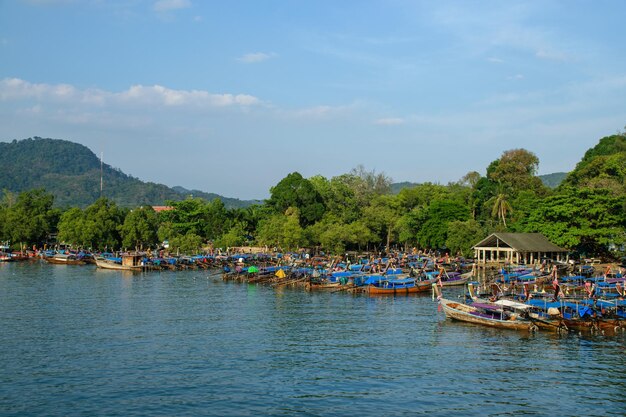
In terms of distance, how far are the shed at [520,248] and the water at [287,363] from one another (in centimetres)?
3000

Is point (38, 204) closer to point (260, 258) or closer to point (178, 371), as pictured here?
point (260, 258)

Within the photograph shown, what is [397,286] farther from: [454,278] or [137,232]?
[137,232]

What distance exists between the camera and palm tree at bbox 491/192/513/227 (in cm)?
8578

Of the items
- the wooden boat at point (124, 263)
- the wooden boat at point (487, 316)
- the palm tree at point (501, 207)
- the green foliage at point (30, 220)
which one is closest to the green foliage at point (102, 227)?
the green foliage at point (30, 220)

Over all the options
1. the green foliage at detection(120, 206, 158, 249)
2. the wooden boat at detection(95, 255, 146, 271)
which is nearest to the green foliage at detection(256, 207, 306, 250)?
the wooden boat at detection(95, 255, 146, 271)

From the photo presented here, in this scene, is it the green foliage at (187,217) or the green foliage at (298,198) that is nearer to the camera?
the green foliage at (298,198)

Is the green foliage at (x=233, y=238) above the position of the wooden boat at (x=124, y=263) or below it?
above

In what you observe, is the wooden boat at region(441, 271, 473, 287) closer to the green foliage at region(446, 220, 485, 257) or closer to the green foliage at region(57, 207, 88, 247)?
the green foliage at region(446, 220, 485, 257)

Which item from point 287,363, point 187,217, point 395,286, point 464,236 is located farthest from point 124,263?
point 287,363

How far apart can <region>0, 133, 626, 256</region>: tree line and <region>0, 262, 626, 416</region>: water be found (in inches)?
1440

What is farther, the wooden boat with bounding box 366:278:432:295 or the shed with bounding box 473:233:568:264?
the shed with bounding box 473:233:568:264

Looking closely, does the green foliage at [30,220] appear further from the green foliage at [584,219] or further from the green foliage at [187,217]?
the green foliage at [584,219]

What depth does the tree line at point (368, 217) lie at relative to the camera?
74.1 meters

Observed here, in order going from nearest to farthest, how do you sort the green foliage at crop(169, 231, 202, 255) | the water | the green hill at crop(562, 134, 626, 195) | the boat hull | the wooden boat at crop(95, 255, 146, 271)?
the water
the boat hull
the wooden boat at crop(95, 255, 146, 271)
the green hill at crop(562, 134, 626, 195)
the green foliage at crop(169, 231, 202, 255)
